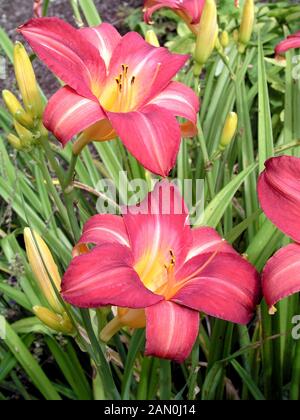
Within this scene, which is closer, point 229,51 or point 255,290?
point 255,290

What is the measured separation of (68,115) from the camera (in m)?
0.73

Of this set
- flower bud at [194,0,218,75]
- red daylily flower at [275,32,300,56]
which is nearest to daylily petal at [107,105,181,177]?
flower bud at [194,0,218,75]

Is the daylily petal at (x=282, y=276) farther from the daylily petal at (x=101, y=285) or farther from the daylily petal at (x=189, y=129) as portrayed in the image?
the daylily petal at (x=189, y=129)

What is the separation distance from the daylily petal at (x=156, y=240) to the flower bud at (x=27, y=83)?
197 mm

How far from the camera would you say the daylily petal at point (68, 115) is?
28.3 inches

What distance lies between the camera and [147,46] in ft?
3.18

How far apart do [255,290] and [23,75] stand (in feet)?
1.41

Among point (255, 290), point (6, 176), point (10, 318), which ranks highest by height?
point (255, 290)

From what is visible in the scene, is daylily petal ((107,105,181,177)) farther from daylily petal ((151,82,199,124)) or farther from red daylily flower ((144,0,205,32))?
red daylily flower ((144,0,205,32))

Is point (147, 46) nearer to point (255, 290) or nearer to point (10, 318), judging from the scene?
point (255, 290)

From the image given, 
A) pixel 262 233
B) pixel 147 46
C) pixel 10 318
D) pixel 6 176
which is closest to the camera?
pixel 147 46
